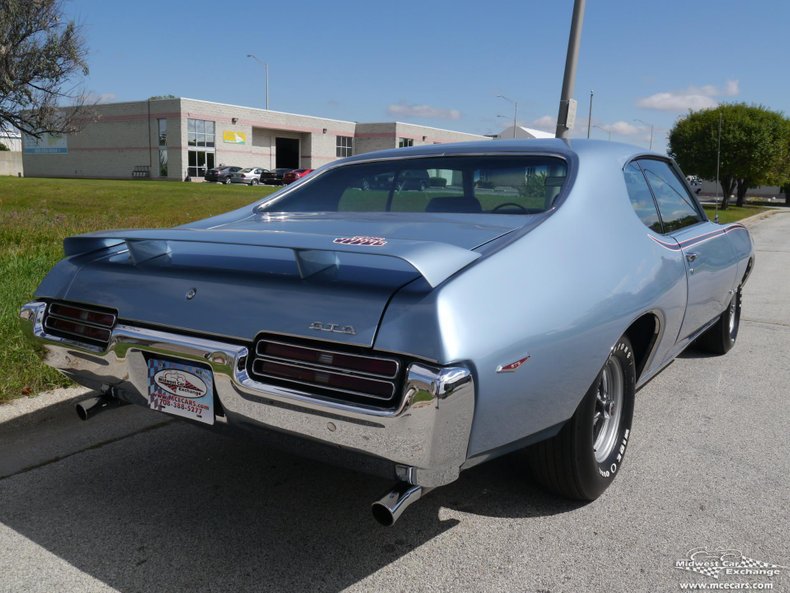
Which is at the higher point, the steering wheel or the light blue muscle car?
the steering wheel

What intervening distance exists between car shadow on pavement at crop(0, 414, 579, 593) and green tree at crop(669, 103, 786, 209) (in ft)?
122

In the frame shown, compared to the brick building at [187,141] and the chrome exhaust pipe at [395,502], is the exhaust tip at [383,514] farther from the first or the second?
the brick building at [187,141]

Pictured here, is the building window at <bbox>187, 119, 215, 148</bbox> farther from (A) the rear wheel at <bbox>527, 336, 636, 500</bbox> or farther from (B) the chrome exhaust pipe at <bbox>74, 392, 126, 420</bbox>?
(A) the rear wheel at <bbox>527, 336, 636, 500</bbox>

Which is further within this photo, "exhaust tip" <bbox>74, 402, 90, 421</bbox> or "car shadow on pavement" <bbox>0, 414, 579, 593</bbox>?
"exhaust tip" <bbox>74, 402, 90, 421</bbox>

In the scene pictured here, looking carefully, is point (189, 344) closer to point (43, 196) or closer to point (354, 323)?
point (354, 323)

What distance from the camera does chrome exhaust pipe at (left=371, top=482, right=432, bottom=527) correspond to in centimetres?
211

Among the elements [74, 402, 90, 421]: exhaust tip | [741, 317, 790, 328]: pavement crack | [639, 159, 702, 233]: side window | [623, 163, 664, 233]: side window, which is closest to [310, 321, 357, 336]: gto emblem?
[74, 402, 90, 421]: exhaust tip

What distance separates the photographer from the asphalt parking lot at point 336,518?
2459mm

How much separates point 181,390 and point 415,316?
0.98 m

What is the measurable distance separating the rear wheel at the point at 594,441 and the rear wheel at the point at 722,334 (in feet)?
8.14

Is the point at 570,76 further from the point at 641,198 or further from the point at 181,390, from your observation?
the point at 181,390

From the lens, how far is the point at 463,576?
2453mm

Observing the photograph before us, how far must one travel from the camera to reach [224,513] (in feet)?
9.52

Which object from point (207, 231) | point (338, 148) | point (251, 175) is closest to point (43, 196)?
point (207, 231)
